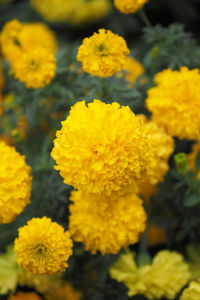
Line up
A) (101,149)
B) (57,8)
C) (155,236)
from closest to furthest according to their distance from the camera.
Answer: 1. (101,149)
2. (155,236)
3. (57,8)

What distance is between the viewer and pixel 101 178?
3.01 ft

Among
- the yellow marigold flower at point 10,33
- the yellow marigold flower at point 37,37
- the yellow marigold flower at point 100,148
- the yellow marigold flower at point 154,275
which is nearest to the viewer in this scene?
the yellow marigold flower at point 100,148

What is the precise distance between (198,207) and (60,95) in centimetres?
64

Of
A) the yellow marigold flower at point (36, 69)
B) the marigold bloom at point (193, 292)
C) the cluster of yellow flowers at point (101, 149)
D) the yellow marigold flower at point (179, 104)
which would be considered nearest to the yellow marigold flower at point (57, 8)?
the yellow marigold flower at point (36, 69)

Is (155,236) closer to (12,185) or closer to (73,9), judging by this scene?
(12,185)

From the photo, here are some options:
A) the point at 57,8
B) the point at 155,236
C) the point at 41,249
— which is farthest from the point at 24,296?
the point at 57,8

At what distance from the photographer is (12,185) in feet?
3.48

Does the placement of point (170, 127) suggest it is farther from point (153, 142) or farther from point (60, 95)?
point (60, 95)

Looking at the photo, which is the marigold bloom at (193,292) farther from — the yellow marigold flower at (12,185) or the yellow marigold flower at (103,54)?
the yellow marigold flower at (103,54)

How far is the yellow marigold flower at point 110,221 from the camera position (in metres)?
1.08

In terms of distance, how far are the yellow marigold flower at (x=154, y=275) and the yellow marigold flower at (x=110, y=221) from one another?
5.5 inches

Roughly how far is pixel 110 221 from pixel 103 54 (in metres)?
0.46

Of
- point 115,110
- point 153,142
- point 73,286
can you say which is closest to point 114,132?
point 115,110

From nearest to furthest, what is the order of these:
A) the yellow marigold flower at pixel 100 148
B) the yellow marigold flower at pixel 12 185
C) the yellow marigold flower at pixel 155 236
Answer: the yellow marigold flower at pixel 100 148 < the yellow marigold flower at pixel 12 185 < the yellow marigold flower at pixel 155 236
